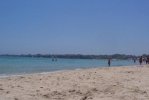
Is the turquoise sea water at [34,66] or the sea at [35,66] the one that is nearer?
the sea at [35,66]

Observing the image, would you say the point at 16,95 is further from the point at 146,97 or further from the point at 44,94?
the point at 146,97

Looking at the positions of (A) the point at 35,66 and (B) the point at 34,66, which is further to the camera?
(A) the point at 35,66

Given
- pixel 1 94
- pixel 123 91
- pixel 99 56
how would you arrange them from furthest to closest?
1. pixel 99 56
2. pixel 123 91
3. pixel 1 94

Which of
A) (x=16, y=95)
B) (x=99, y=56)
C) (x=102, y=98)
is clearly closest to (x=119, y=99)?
(x=102, y=98)

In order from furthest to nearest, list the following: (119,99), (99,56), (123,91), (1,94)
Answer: (99,56) < (123,91) < (1,94) < (119,99)

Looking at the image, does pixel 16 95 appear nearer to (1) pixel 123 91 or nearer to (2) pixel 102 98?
(2) pixel 102 98

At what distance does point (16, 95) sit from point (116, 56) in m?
164

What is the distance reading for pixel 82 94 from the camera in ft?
29.3

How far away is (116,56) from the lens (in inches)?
6732

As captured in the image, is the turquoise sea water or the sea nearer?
the sea

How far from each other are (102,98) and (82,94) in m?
0.84

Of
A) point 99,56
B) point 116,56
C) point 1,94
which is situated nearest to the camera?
point 1,94

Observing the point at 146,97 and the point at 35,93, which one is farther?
the point at 35,93

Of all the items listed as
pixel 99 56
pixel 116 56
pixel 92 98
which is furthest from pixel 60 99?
pixel 99 56
